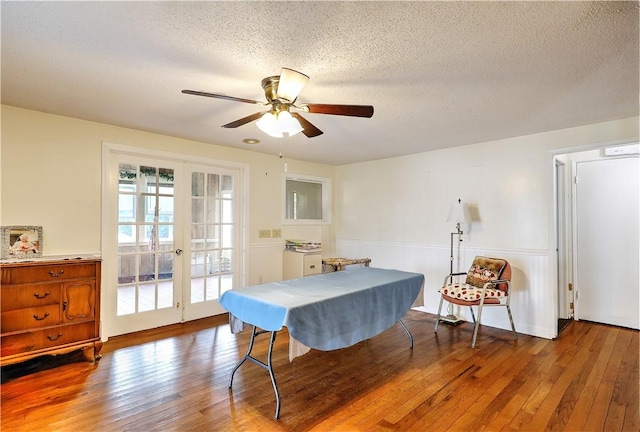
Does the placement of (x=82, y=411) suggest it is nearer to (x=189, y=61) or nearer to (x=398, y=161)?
(x=189, y=61)

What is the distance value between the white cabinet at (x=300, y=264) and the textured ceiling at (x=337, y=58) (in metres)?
2.24

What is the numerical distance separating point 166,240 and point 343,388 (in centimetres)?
266

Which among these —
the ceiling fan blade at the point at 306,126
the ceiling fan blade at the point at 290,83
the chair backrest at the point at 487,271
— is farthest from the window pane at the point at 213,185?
the chair backrest at the point at 487,271

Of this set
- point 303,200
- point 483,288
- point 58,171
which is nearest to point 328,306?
point 483,288

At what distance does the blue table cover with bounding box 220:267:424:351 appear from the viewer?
2.22 metres

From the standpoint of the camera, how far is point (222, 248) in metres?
4.44

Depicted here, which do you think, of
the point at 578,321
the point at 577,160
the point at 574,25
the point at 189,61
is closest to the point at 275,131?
the point at 189,61

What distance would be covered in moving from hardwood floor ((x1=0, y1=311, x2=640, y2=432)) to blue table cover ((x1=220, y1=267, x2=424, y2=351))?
1.36ft

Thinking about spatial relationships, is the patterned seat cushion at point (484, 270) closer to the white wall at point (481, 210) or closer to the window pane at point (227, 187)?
the white wall at point (481, 210)

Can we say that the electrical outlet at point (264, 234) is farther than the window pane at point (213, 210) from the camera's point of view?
Yes

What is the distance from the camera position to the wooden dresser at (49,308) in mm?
2568

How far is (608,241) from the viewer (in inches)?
160

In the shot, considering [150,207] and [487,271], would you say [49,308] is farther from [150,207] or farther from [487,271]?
[487,271]

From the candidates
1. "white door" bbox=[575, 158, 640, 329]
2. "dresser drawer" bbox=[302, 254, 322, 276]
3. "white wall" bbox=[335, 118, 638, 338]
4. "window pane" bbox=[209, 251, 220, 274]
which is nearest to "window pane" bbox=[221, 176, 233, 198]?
"window pane" bbox=[209, 251, 220, 274]
